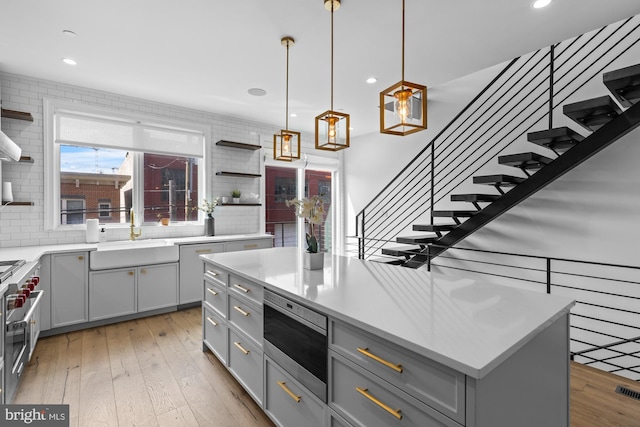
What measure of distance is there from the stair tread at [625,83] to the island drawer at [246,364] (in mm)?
3061

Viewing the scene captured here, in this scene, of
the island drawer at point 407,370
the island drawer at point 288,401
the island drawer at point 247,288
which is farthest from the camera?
the island drawer at point 247,288

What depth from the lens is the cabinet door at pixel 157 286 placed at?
387cm

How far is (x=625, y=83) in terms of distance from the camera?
90.5 inches

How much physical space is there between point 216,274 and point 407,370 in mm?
1892

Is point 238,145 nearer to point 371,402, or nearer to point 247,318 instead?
point 247,318

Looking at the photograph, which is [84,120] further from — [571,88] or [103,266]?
[571,88]

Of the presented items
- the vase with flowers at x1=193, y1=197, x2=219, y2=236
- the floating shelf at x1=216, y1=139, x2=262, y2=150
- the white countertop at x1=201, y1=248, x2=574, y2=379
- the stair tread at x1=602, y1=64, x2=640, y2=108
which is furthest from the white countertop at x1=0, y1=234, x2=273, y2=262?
the stair tread at x1=602, y1=64, x2=640, y2=108

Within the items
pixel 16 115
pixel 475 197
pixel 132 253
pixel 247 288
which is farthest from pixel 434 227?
pixel 16 115

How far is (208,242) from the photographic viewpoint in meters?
4.37

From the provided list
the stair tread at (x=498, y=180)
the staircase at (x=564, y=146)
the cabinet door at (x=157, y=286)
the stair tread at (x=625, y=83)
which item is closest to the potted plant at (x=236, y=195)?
the cabinet door at (x=157, y=286)

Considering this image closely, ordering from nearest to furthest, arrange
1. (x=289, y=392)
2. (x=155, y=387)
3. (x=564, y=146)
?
(x=289, y=392), (x=155, y=387), (x=564, y=146)

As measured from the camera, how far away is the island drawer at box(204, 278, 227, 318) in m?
2.46

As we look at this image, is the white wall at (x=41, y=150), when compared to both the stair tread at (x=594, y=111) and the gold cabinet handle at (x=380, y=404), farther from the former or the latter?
the stair tread at (x=594, y=111)

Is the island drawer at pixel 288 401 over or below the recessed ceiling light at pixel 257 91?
below
